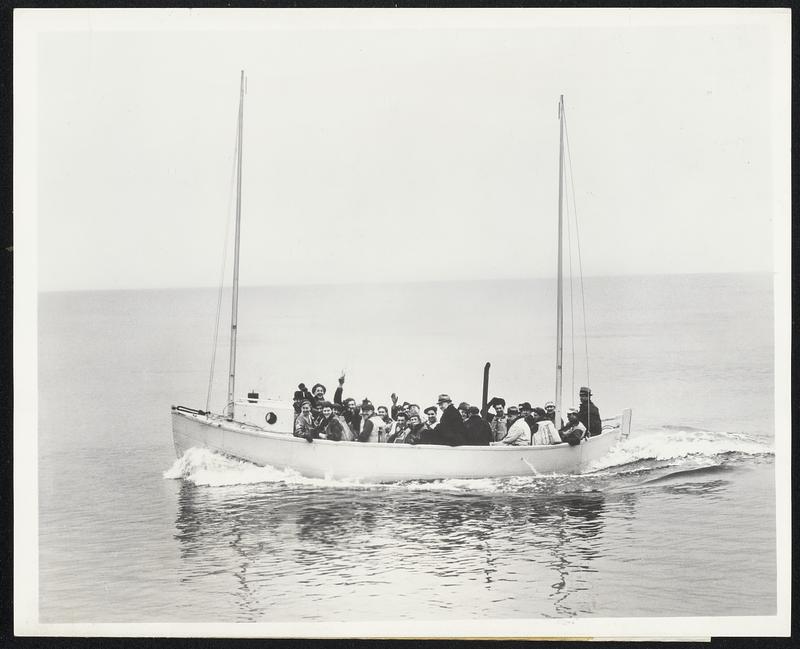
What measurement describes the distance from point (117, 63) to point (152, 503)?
4675mm

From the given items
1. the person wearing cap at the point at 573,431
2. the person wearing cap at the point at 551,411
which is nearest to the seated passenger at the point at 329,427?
the person wearing cap at the point at 551,411

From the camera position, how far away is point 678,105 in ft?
39.2

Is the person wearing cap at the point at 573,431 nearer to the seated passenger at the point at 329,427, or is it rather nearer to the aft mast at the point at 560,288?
the aft mast at the point at 560,288

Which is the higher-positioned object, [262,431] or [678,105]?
[678,105]

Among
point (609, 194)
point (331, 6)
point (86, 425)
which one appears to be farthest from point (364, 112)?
point (86, 425)

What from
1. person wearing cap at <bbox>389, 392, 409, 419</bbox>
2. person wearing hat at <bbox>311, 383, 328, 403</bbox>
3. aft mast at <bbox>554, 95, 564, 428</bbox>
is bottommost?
person wearing cap at <bbox>389, 392, 409, 419</bbox>

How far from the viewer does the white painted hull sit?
12.5m

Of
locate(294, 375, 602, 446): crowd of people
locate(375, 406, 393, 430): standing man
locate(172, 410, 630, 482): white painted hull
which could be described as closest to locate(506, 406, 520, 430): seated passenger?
locate(294, 375, 602, 446): crowd of people

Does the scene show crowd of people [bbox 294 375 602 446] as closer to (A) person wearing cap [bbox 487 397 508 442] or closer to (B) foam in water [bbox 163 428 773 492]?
(A) person wearing cap [bbox 487 397 508 442]

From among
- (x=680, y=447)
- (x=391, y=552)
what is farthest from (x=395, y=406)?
(x=680, y=447)

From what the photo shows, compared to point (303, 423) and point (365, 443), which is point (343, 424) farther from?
point (303, 423)

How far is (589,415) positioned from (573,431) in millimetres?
260

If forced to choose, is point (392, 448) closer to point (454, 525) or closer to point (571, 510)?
point (454, 525)

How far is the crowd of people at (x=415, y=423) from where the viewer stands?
12492 millimetres
